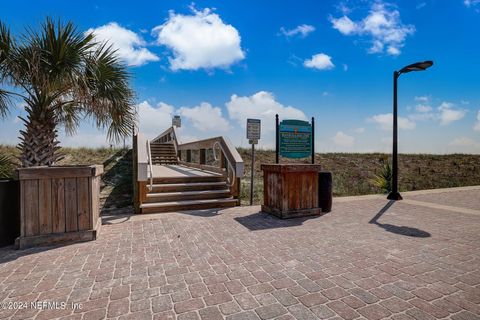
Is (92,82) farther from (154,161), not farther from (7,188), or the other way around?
(154,161)

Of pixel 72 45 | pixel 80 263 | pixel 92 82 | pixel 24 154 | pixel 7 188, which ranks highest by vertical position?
pixel 72 45

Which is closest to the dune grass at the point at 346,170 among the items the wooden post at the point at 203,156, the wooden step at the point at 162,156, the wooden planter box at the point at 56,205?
the wooden step at the point at 162,156

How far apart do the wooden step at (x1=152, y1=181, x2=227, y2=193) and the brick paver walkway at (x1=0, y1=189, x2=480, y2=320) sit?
1.79 meters

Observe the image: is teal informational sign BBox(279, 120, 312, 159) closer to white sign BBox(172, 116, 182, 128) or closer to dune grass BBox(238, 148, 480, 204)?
dune grass BBox(238, 148, 480, 204)

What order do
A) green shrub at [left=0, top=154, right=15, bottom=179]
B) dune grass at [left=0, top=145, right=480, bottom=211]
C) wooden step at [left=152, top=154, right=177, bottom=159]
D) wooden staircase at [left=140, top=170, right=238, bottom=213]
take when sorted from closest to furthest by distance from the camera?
green shrub at [left=0, top=154, right=15, bottom=179] → wooden staircase at [left=140, top=170, right=238, bottom=213] → dune grass at [left=0, top=145, right=480, bottom=211] → wooden step at [left=152, top=154, right=177, bottom=159]

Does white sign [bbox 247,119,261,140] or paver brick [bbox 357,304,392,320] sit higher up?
white sign [bbox 247,119,261,140]

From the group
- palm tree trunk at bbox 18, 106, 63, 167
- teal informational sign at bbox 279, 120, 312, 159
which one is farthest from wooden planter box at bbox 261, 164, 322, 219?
palm tree trunk at bbox 18, 106, 63, 167

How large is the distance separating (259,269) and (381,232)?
267 cm

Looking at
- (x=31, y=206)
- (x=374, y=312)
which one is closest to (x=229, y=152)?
(x=31, y=206)

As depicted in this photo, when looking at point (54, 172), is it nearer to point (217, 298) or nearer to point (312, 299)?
point (217, 298)

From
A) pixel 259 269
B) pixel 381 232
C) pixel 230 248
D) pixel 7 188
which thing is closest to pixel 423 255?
pixel 381 232

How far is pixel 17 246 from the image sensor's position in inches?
144

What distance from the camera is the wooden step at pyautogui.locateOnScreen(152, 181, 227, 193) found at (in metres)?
6.53

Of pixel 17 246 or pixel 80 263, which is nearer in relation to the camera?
pixel 80 263
